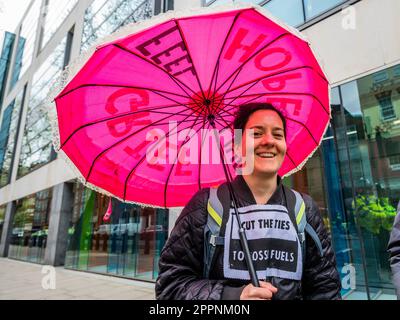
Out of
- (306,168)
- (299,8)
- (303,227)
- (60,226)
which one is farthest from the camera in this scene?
(60,226)

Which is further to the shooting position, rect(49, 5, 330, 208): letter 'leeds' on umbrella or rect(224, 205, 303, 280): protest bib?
rect(49, 5, 330, 208): letter 'leeds' on umbrella

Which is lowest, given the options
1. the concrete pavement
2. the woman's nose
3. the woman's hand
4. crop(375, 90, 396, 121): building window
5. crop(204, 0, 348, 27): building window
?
the concrete pavement

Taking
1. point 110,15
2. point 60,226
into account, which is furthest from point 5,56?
point 60,226

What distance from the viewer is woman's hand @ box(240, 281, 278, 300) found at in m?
1.26

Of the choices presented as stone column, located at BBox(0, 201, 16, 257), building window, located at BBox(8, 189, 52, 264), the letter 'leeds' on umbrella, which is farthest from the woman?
stone column, located at BBox(0, 201, 16, 257)

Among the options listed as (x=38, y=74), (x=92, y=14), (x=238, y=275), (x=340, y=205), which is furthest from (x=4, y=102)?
(x=238, y=275)

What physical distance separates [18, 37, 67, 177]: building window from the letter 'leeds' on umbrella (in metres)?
15.2

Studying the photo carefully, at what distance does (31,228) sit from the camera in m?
17.0

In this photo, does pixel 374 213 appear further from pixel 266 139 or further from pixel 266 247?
pixel 266 247

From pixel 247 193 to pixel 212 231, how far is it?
0.97 ft

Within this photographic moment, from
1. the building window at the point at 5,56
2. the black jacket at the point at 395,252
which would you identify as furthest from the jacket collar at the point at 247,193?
the building window at the point at 5,56

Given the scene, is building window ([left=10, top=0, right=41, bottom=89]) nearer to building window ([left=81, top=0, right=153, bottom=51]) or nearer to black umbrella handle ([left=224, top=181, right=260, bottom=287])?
building window ([left=81, top=0, right=153, bottom=51])

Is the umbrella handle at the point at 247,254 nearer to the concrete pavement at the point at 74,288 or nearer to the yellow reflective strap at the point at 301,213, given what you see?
the yellow reflective strap at the point at 301,213

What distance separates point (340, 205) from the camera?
18.6ft
